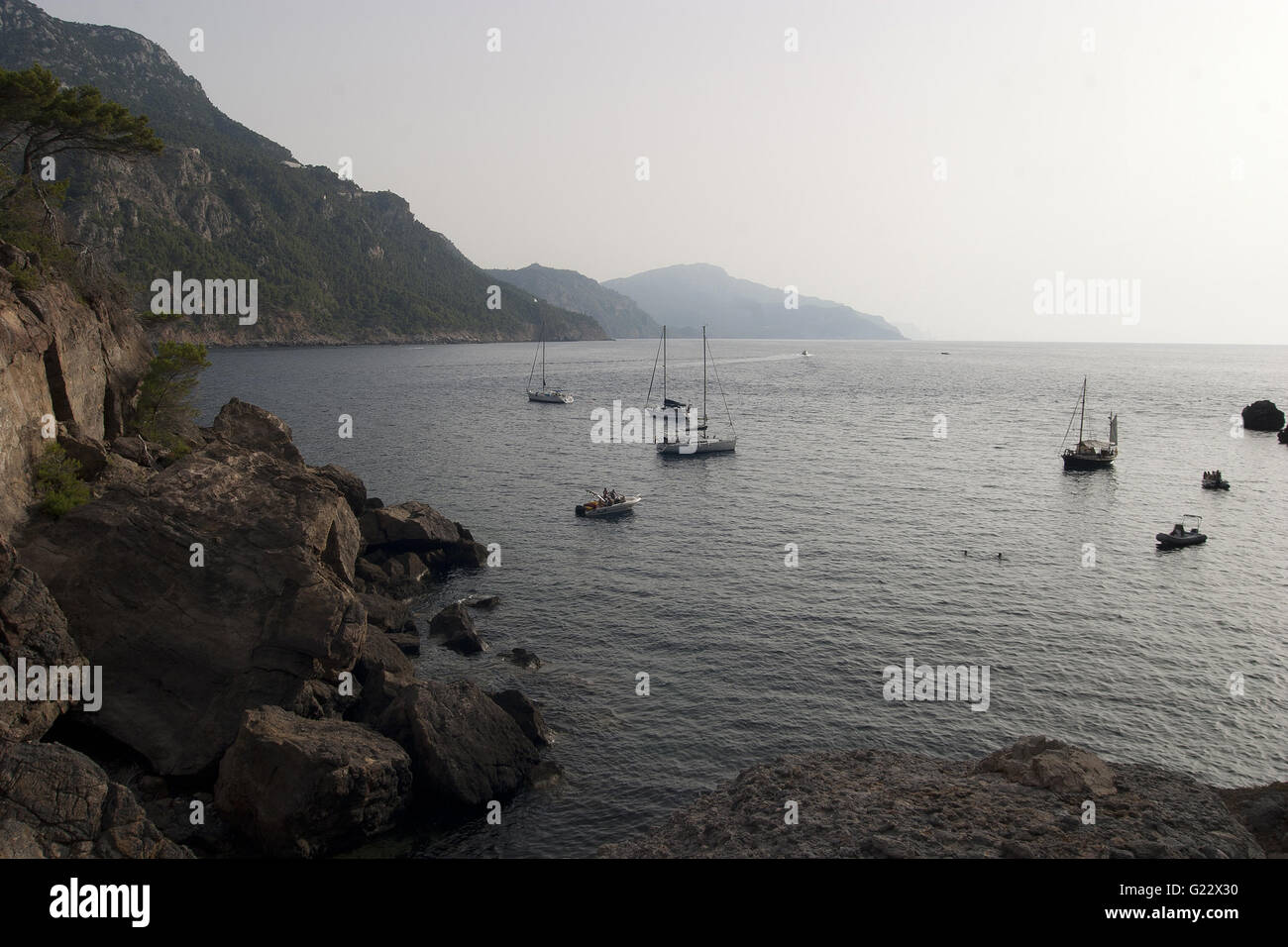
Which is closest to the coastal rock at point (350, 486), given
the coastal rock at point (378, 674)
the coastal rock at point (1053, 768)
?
the coastal rock at point (378, 674)

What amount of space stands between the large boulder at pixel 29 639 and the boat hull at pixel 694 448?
63.3 m

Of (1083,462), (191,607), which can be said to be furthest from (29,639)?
(1083,462)

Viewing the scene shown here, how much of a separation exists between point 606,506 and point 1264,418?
102538 mm

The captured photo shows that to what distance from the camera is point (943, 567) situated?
150ft

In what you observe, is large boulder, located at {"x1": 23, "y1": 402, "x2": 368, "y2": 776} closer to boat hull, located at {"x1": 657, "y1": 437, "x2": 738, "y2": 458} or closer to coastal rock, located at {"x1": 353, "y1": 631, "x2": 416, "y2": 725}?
coastal rock, located at {"x1": 353, "y1": 631, "x2": 416, "y2": 725}

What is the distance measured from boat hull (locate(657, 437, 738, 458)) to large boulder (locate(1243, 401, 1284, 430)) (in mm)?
78769

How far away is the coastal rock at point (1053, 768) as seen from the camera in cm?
2083

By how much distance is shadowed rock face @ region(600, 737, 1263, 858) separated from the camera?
1809cm

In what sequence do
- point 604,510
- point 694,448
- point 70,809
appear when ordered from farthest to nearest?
point 694,448
point 604,510
point 70,809

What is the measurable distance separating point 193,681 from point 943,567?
38438mm

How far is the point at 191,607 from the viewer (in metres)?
26.5

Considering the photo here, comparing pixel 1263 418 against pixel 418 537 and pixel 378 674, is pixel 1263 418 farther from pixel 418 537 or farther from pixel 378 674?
pixel 378 674

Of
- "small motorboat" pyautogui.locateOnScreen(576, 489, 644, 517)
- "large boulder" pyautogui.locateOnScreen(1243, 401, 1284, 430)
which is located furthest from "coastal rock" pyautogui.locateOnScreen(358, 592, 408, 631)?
"large boulder" pyautogui.locateOnScreen(1243, 401, 1284, 430)
